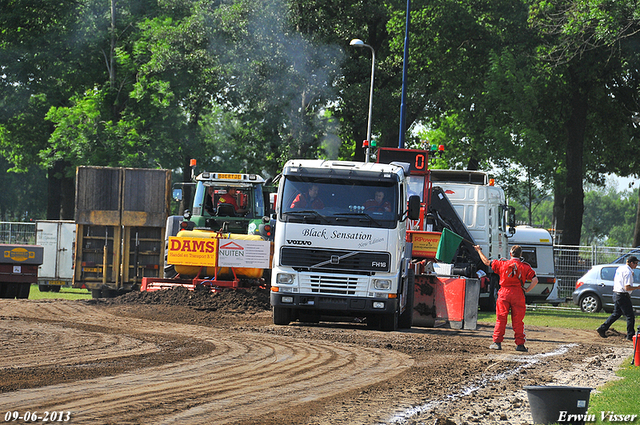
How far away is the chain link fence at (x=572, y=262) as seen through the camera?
107 ft

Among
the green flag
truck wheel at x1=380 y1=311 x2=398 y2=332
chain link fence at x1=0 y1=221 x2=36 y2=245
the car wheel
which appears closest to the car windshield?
the car wheel

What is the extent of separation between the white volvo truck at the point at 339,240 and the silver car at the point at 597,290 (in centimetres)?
1433

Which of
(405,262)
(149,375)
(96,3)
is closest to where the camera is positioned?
(149,375)

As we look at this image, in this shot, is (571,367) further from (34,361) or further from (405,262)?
(34,361)

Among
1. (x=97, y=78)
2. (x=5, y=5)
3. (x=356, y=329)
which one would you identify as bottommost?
(x=356, y=329)

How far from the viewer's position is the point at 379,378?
33.6 ft

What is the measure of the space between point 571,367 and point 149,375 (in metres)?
5.93

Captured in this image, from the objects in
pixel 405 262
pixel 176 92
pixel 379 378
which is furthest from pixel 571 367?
pixel 176 92

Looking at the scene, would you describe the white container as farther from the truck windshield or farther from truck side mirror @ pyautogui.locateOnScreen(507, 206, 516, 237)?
the truck windshield

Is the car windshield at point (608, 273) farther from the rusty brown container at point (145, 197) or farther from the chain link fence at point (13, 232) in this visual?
the chain link fence at point (13, 232)

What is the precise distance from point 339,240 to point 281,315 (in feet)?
7.42

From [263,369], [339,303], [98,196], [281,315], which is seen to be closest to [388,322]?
[339,303]

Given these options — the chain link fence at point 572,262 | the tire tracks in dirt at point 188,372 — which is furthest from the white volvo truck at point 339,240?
the chain link fence at point 572,262

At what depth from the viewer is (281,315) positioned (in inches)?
663
